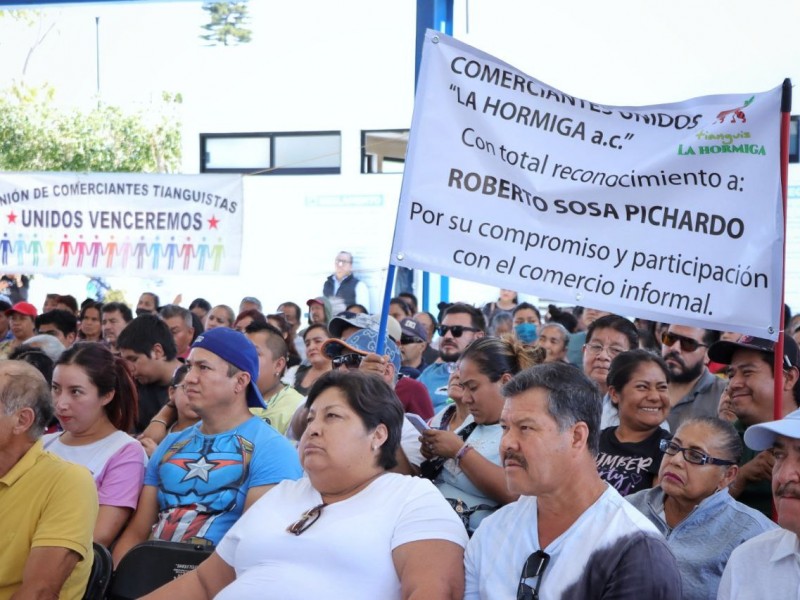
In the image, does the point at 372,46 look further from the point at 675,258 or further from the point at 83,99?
the point at 675,258

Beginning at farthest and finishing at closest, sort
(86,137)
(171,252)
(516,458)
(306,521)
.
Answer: (86,137)
(171,252)
(306,521)
(516,458)

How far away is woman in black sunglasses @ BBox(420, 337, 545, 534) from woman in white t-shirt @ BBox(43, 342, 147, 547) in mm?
1379

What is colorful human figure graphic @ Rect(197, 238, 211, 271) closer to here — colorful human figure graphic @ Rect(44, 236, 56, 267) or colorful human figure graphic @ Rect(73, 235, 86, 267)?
colorful human figure graphic @ Rect(73, 235, 86, 267)

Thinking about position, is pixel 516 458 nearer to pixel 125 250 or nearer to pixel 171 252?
pixel 171 252

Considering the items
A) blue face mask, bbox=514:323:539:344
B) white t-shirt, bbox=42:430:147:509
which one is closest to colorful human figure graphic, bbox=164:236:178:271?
blue face mask, bbox=514:323:539:344

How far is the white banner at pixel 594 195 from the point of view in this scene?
4773 millimetres

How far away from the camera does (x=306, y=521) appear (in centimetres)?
371

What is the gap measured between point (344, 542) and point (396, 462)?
1.58ft

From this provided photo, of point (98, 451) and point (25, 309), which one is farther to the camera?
point (25, 309)

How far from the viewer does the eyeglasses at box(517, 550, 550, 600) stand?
3.20m

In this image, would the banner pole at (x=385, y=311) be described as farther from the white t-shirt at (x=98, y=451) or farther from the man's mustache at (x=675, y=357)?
the man's mustache at (x=675, y=357)

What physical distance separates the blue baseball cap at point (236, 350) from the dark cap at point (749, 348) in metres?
2.07

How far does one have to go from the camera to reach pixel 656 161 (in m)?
4.91

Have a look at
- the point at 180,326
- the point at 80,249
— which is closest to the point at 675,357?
the point at 180,326
